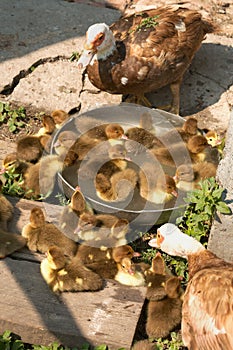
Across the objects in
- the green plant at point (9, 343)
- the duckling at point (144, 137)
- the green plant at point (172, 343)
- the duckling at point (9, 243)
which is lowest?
the green plant at point (172, 343)

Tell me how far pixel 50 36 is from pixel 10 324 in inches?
129

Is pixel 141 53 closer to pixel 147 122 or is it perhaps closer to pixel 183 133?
pixel 147 122

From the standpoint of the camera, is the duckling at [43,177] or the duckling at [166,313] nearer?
the duckling at [166,313]

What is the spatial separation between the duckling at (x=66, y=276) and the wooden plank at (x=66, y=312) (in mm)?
38

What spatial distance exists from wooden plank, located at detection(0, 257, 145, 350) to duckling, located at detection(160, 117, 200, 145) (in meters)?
1.30

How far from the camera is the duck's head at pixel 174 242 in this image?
364 cm

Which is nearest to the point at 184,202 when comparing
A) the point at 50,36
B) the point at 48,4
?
the point at 50,36

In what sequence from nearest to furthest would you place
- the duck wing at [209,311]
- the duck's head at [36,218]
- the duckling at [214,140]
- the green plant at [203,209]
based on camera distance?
the duck wing at [209,311]
the green plant at [203,209]
the duck's head at [36,218]
the duckling at [214,140]

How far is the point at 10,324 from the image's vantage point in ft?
10.8

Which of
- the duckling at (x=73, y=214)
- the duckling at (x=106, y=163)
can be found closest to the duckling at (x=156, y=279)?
the duckling at (x=73, y=214)

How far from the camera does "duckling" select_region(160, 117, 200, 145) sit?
14.6 feet

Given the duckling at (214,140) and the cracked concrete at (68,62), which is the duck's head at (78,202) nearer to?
the duckling at (214,140)

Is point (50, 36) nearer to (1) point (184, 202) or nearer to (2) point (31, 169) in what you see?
(2) point (31, 169)

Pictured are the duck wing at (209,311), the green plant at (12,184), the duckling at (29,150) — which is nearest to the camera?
the duck wing at (209,311)
